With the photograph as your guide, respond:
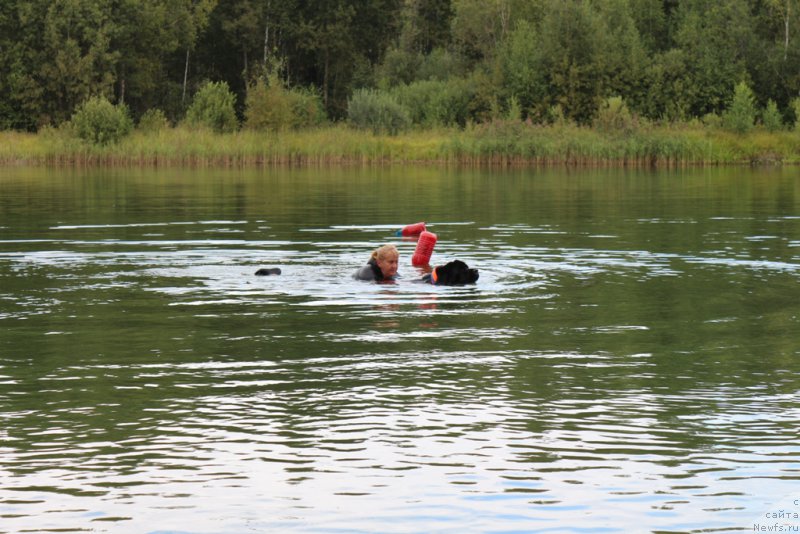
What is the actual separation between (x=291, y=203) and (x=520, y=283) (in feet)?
65.5

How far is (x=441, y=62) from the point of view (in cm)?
9512

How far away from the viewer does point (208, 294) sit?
63.3 ft

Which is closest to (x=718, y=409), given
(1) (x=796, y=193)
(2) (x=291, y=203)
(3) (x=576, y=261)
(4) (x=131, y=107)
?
(3) (x=576, y=261)

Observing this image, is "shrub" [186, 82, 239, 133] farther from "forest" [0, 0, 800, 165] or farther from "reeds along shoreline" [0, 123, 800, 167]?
"reeds along shoreline" [0, 123, 800, 167]

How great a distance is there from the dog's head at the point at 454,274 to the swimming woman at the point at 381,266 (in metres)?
0.65

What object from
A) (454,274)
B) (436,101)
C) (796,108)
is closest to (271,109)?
(436,101)

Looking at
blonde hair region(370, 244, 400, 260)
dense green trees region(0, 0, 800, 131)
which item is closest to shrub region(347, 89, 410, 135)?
dense green trees region(0, 0, 800, 131)

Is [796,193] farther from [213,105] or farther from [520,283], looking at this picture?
[213,105]

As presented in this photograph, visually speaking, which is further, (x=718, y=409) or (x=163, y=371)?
(x=163, y=371)

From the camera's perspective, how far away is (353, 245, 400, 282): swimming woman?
19.6m

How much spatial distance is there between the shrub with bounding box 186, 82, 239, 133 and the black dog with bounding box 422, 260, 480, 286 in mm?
59472

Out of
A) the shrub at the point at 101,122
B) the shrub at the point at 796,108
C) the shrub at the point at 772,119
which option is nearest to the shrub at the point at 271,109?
the shrub at the point at 101,122

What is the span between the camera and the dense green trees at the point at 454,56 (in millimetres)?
83438

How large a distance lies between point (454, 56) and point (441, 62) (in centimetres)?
234
